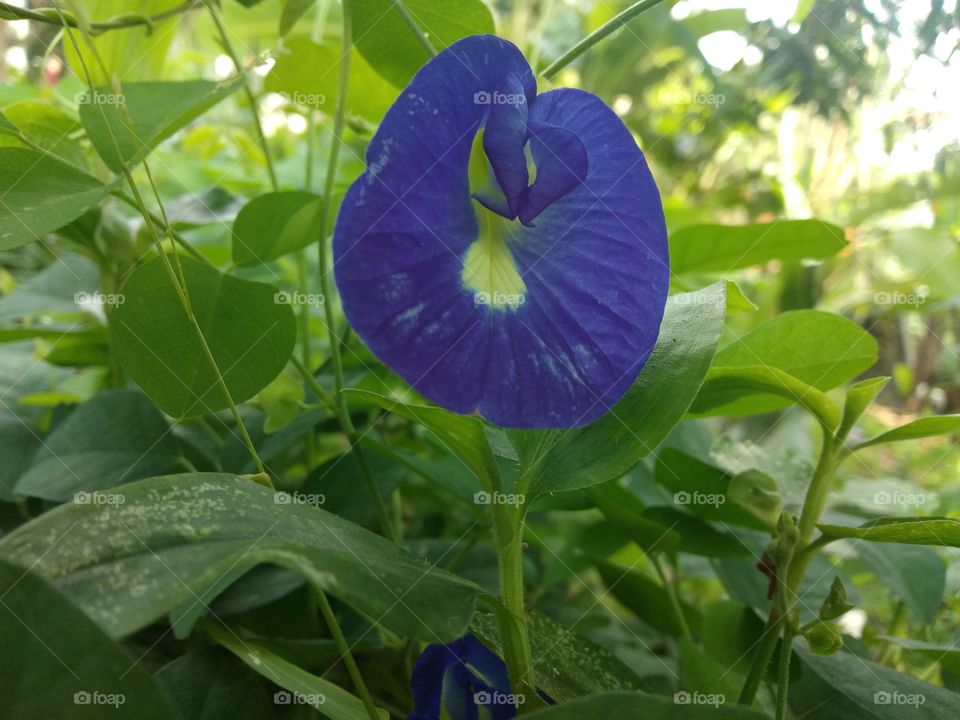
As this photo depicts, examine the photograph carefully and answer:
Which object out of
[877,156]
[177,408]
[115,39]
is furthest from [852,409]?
[877,156]

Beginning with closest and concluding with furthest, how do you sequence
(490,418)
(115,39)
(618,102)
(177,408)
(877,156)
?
(490,418) → (177,408) → (115,39) → (877,156) → (618,102)

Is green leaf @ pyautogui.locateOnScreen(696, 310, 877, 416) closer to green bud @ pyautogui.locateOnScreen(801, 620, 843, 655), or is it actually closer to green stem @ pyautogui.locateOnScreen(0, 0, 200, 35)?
green bud @ pyautogui.locateOnScreen(801, 620, 843, 655)

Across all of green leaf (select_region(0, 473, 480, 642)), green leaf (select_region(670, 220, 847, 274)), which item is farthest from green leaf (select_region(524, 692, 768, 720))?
green leaf (select_region(670, 220, 847, 274))

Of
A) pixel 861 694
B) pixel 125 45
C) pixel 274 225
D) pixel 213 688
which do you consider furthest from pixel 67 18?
pixel 861 694

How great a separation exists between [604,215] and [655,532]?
243 mm

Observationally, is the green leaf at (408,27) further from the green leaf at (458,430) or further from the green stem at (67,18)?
the green leaf at (458,430)

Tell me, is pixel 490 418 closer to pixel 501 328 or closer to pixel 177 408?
pixel 501 328

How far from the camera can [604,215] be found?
397 mm

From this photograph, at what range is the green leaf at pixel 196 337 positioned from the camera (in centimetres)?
46

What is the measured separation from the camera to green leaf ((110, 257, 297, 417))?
46 cm

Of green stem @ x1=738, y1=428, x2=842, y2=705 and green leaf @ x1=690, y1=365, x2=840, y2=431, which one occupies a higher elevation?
green leaf @ x1=690, y1=365, x2=840, y2=431

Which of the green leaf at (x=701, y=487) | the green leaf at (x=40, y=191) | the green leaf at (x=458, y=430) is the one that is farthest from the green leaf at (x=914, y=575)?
the green leaf at (x=40, y=191)

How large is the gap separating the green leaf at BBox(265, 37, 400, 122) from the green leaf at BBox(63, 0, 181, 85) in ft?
0.30

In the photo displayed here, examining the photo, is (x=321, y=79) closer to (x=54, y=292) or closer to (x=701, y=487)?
(x=54, y=292)
